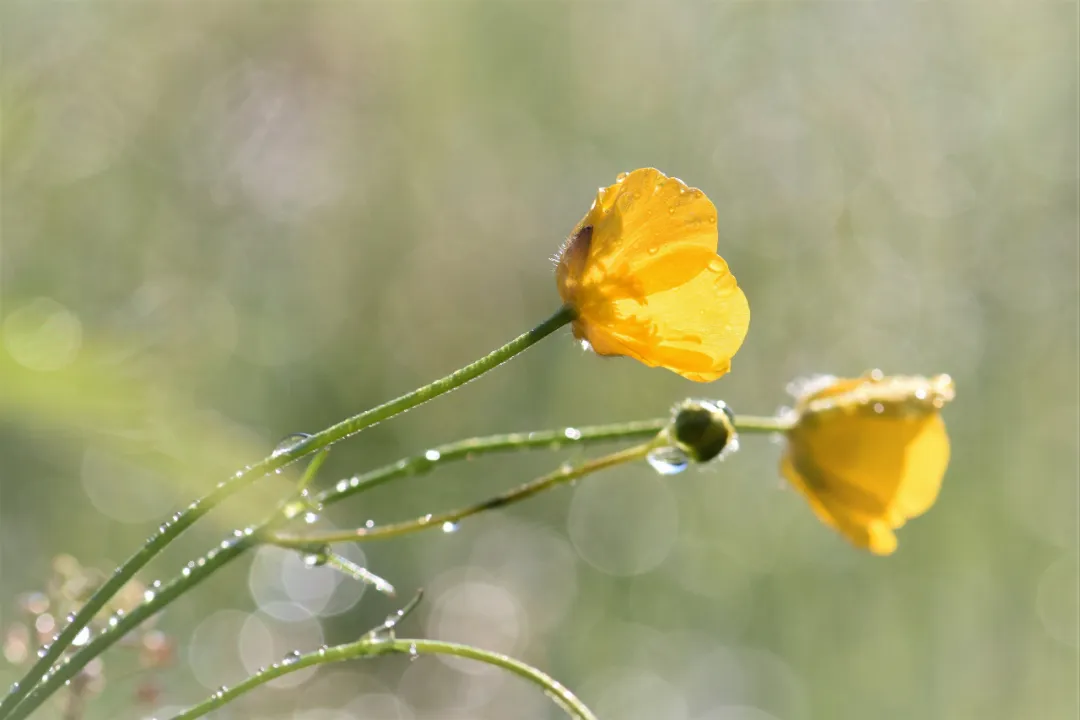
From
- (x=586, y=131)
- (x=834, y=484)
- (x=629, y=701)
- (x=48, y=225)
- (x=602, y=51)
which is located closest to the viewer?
(x=834, y=484)

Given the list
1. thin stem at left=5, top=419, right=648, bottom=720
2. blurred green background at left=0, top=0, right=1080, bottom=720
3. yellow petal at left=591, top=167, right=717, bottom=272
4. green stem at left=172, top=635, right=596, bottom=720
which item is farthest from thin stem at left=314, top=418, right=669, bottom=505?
blurred green background at left=0, top=0, right=1080, bottom=720

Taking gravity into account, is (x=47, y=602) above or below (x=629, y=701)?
above

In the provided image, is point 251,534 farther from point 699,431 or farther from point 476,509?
Answer: point 699,431

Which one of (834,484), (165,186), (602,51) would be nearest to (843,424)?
(834,484)

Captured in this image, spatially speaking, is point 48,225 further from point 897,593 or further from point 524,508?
point 897,593

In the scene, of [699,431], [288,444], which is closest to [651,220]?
[699,431]

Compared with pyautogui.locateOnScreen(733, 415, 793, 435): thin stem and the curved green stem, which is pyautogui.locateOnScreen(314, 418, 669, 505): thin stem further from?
pyautogui.locateOnScreen(733, 415, 793, 435): thin stem

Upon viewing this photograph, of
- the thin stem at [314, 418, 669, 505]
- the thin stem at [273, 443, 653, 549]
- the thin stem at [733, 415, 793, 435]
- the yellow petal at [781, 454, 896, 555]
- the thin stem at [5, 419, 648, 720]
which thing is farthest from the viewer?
the yellow petal at [781, 454, 896, 555]
